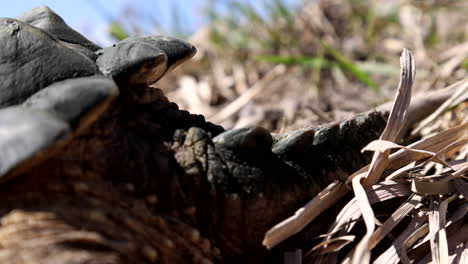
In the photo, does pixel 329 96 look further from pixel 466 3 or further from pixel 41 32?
pixel 41 32

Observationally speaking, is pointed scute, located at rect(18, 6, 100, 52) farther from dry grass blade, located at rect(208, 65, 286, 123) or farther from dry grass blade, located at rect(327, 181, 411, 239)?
dry grass blade, located at rect(208, 65, 286, 123)

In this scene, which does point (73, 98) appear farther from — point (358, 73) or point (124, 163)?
point (358, 73)

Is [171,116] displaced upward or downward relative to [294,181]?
upward

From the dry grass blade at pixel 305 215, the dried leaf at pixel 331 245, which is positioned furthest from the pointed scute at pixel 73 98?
the dried leaf at pixel 331 245

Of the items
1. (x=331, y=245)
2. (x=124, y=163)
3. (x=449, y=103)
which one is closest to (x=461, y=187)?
(x=331, y=245)

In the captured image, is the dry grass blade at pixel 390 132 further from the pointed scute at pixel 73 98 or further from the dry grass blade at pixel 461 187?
the pointed scute at pixel 73 98

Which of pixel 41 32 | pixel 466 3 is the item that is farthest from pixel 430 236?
pixel 466 3

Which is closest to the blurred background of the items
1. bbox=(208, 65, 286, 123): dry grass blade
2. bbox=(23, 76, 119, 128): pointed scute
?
bbox=(208, 65, 286, 123): dry grass blade
